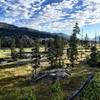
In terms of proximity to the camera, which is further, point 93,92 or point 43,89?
point 43,89

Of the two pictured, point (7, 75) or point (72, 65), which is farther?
point (72, 65)

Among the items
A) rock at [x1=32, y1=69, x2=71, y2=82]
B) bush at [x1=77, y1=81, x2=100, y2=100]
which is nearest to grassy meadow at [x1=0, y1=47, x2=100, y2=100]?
bush at [x1=77, y1=81, x2=100, y2=100]

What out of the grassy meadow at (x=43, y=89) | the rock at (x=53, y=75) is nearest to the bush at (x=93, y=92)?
the grassy meadow at (x=43, y=89)

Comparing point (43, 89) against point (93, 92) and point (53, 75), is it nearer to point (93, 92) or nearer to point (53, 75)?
point (53, 75)

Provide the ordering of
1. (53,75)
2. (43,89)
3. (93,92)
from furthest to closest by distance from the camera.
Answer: (53,75) → (43,89) → (93,92)

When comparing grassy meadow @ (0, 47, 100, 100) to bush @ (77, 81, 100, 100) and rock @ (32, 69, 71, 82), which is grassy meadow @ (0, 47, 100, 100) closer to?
bush @ (77, 81, 100, 100)

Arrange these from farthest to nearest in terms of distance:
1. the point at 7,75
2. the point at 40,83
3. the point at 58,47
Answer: the point at 58,47, the point at 7,75, the point at 40,83

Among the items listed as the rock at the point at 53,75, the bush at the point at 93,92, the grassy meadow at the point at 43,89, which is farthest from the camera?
the rock at the point at 53,75

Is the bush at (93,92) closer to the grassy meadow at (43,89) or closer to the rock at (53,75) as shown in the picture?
the grassy meadow at (43,89)

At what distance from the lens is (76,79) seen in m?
84.2

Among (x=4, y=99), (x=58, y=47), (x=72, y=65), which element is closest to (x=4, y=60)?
(x=58, y=47)

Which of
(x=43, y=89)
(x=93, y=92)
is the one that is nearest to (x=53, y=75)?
(x=43, y=89)

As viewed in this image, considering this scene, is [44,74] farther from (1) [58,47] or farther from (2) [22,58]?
(2) [22,58]

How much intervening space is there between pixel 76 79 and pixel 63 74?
252 inches
